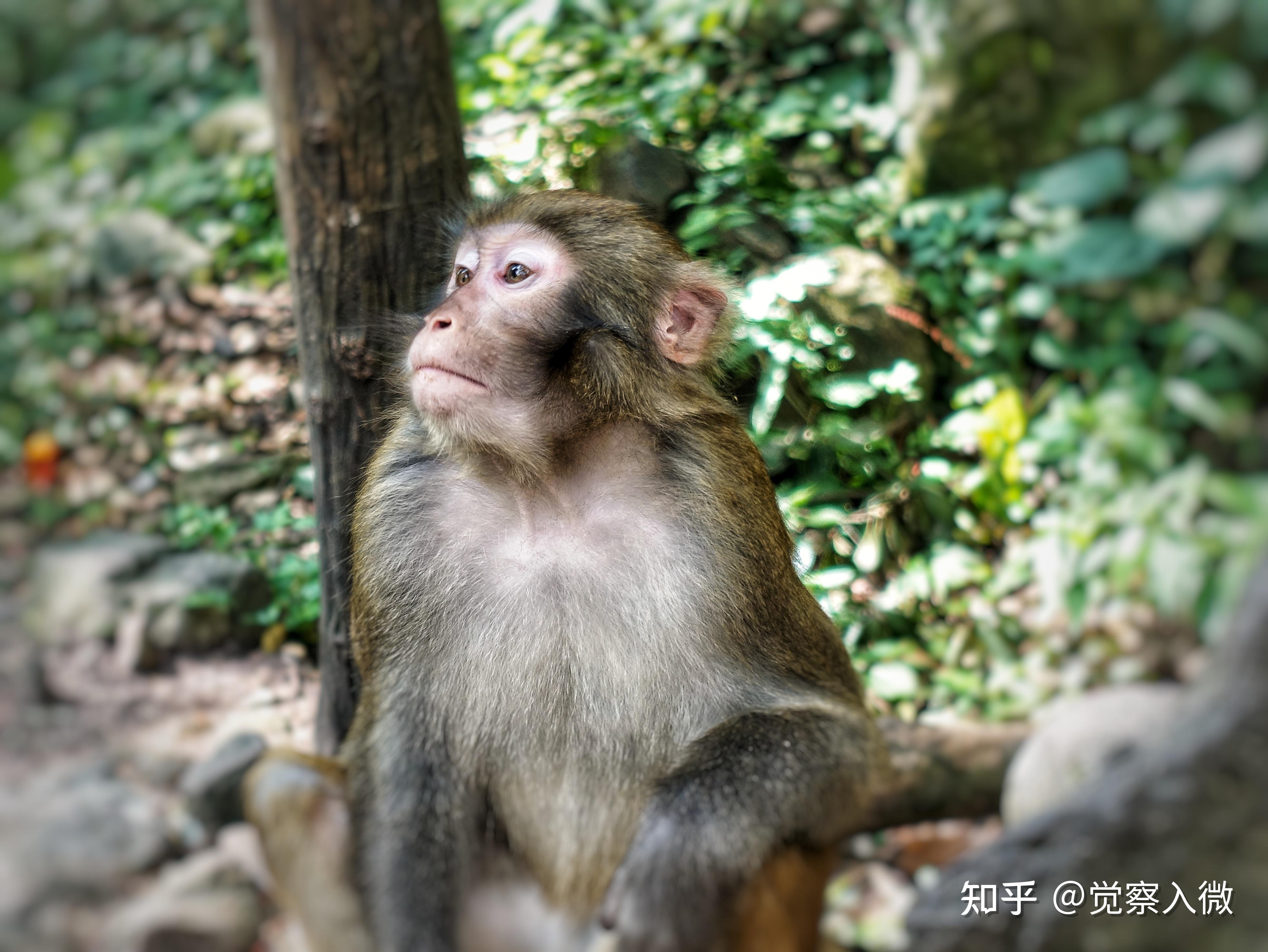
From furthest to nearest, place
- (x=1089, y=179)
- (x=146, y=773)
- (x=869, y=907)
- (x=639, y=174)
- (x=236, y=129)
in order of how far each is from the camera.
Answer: (x=639, y=174) → (x=236, y=129) → (x=869, y=907) → (x=146, y=773) → (x=1089, y=179)

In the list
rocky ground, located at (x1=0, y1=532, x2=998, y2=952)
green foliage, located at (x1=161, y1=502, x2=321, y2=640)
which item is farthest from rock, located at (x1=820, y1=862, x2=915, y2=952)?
green foliage, located at (x1=161, y1=502, x2=321, y2=640)

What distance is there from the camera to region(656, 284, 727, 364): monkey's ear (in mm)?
2652

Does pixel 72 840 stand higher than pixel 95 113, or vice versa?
pixel 95 113

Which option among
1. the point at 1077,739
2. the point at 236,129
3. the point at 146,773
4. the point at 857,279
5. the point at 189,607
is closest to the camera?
the point at 1077,739

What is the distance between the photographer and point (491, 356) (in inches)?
95.2

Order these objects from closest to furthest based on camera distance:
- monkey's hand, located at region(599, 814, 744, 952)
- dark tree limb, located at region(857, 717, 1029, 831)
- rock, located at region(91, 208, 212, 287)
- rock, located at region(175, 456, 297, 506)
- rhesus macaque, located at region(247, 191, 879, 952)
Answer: monkey's hand, located at region(599, 814, 744, 952), rock, located at region(91, 208, 212, 287), rhesus macaque, located at region(247, 191, 879, 952), dark tree limb, located at region(857, 717, 1029, 831), rock, located at region(175, 456, 297, 506)

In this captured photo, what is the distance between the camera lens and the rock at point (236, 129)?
274 cm

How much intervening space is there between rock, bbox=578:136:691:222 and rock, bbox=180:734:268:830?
218 centimetres

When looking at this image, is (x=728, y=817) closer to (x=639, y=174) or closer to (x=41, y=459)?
(x=41, y=459)

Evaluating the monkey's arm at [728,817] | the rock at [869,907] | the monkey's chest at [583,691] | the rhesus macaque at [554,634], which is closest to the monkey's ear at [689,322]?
the rhesus macaque at [554,634]

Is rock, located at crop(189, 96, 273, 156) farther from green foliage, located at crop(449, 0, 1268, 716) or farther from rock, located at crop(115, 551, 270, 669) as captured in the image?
rock, located at crop(115, 551, 270, 669)

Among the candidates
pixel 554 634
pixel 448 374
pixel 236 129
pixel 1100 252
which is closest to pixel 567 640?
pixel 554 634

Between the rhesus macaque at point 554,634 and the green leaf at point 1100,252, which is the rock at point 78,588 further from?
the green leaf at point 1100,252

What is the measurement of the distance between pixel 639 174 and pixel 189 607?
7.14 ft
